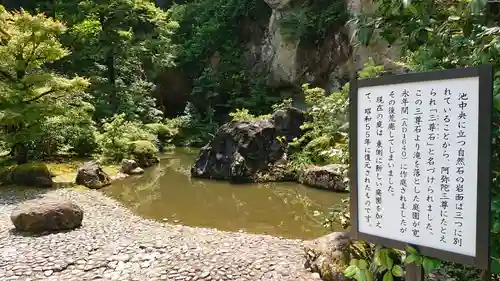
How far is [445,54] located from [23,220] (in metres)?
6.10

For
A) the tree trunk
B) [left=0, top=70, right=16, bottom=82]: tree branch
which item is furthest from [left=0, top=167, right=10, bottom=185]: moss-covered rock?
[left=0, top=70, right=16, bottom=82]: tree branch

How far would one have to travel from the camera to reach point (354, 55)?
15.7m

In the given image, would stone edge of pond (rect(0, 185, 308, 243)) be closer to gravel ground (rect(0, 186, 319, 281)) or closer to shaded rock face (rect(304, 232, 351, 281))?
gravel ground (rect(0, 186, 319, 281))

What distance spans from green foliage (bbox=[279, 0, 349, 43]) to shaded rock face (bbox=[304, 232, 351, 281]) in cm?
1324

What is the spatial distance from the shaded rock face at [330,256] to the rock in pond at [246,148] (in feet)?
22.4

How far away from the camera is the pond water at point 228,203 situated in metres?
7.70

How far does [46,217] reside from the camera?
248 inches

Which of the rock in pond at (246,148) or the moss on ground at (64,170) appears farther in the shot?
the rock in pond at (246,148)

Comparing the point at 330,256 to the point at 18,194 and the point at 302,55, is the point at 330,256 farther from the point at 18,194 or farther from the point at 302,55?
the point at 302,55

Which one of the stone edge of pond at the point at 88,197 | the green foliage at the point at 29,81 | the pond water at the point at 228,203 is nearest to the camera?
the stone edge of pond at the point at 88,197

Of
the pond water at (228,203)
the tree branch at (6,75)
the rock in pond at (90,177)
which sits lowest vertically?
the pond water at (228,203)

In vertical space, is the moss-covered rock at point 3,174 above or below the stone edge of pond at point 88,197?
above

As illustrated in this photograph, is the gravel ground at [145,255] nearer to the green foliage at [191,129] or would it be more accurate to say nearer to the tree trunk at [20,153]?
the tree trunk at [20,153]

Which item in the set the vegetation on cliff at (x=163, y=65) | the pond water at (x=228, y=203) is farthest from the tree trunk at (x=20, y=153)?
the pond water at (x=228, y=203)
